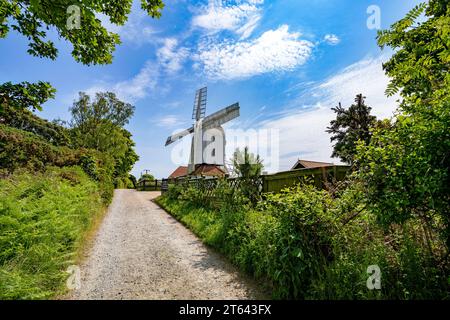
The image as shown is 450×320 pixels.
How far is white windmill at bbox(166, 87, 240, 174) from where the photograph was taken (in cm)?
2433

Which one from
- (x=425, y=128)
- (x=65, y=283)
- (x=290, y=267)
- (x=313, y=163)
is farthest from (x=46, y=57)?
(x=313, y=163)

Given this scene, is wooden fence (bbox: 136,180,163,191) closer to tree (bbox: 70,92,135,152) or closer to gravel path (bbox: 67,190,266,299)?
tree (bbox: 70,92,135,152)

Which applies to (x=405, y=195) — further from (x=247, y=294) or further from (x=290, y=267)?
(x=247, y=294)

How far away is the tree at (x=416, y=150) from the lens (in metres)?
1.91

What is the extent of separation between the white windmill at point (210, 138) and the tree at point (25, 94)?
1992cm

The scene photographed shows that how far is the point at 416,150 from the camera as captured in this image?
7.04 ft

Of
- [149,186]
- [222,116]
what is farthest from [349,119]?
[149,186]

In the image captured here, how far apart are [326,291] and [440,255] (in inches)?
50.6

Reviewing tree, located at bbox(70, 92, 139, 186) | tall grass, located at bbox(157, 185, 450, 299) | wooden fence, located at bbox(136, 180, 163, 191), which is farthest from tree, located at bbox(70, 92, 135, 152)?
tall grass, located at bbox(157, 185, 450, 299)

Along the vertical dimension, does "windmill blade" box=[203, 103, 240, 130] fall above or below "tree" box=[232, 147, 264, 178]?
above

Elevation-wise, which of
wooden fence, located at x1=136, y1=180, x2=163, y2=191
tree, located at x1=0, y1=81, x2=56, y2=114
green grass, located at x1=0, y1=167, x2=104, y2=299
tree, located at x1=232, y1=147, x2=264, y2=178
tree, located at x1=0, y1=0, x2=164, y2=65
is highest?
tree, located at x1=0, y1=0, x2=164, y2=65

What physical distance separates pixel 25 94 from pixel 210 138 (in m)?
21.9

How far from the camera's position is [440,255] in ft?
7.95

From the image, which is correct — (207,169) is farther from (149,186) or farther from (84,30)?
(84,30)
